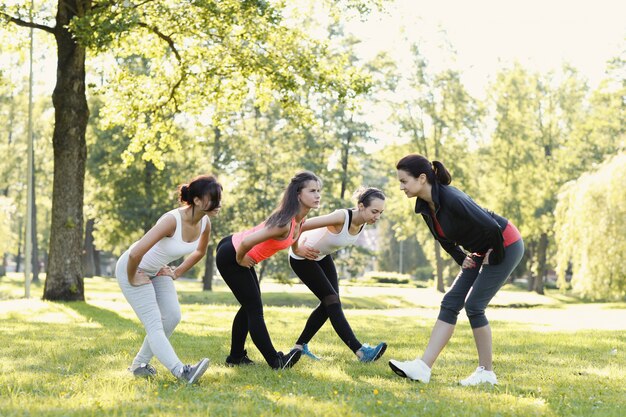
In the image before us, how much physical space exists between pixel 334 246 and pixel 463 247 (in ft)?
4.87

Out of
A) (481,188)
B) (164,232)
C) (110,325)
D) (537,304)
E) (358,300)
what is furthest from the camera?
(481,188)

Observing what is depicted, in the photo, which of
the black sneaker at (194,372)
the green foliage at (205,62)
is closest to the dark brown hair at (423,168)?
the black sneaker at (194,372)

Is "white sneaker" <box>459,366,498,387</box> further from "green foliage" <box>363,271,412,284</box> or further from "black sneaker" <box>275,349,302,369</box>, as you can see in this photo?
"green foliage" <box>363,271,412,284</box>

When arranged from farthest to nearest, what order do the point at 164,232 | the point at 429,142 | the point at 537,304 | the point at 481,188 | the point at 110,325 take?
1. the point at 481,188
2. the point at 429,142
3. the point at 537,304
4. the point at 110,325
5. the point at 164,232

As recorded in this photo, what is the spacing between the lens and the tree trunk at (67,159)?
16.4 m

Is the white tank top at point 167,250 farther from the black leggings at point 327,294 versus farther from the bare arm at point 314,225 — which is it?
the black leggings at point 327,294

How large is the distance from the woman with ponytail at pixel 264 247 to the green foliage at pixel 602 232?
71.2ft

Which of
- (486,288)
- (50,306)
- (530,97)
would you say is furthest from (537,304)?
(486,288)

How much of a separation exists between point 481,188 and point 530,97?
20.7 ft

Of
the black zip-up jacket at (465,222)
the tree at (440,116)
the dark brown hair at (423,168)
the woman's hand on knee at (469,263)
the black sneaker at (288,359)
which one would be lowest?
the black sneaker at (288,359)

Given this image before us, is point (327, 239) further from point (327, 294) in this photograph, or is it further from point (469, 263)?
point (469, 263)

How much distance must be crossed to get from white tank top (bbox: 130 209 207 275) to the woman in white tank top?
1.36 m

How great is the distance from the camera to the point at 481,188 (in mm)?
45312

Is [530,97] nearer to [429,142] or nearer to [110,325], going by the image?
[429,142]
